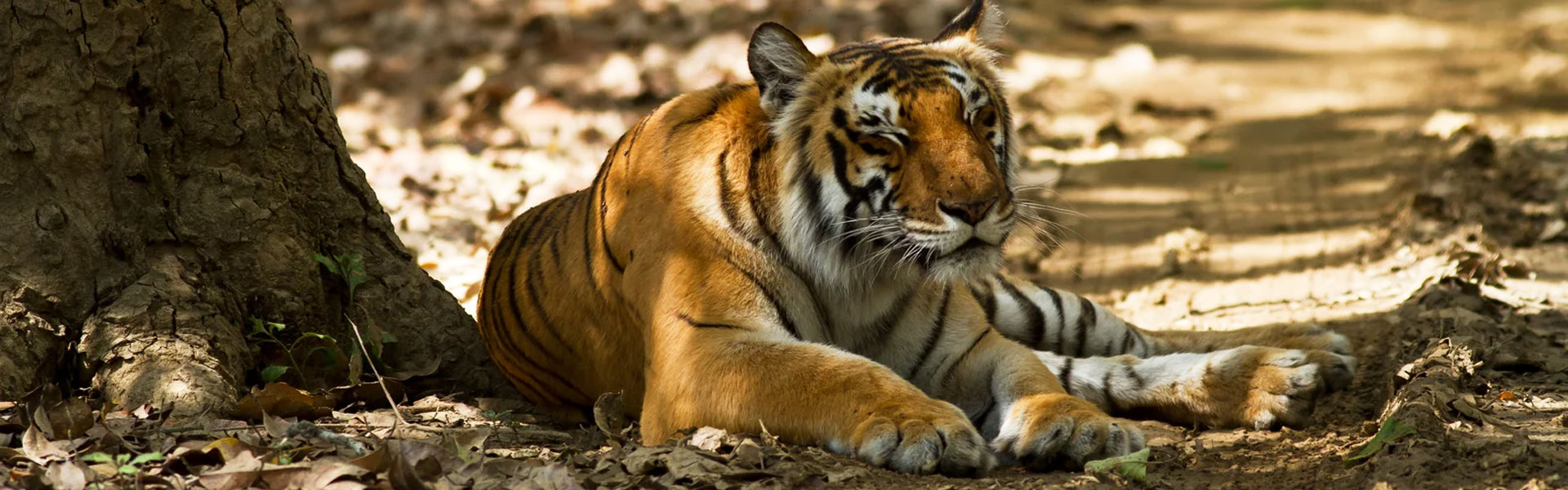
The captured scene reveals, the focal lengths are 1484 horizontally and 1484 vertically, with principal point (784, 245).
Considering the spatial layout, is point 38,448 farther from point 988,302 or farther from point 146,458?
point 988,302

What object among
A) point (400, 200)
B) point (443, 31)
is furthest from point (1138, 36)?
point (400, 200)

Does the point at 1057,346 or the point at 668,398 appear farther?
the point at 1057,346

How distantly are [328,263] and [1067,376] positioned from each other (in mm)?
2032

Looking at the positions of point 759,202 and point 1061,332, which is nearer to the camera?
point 759,202

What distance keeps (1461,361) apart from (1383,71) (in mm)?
5018

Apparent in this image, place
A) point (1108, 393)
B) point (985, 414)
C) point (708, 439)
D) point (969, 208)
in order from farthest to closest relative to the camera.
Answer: point (1108, 393), point (985, 414), point (969, 208), point (708, 439)

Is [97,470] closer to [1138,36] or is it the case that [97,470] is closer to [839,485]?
[839,485]

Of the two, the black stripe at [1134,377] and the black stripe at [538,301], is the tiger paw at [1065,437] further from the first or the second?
the black stripe at [538,301]

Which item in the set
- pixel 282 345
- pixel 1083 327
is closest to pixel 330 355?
pixel 282 345

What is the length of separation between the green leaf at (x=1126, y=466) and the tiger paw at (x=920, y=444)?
0.22 metres

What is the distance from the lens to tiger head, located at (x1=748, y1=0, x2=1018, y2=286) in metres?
3.44

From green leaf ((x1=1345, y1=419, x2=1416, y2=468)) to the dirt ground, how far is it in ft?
0.12

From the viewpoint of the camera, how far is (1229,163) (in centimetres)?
690

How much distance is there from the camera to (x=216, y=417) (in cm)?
332
